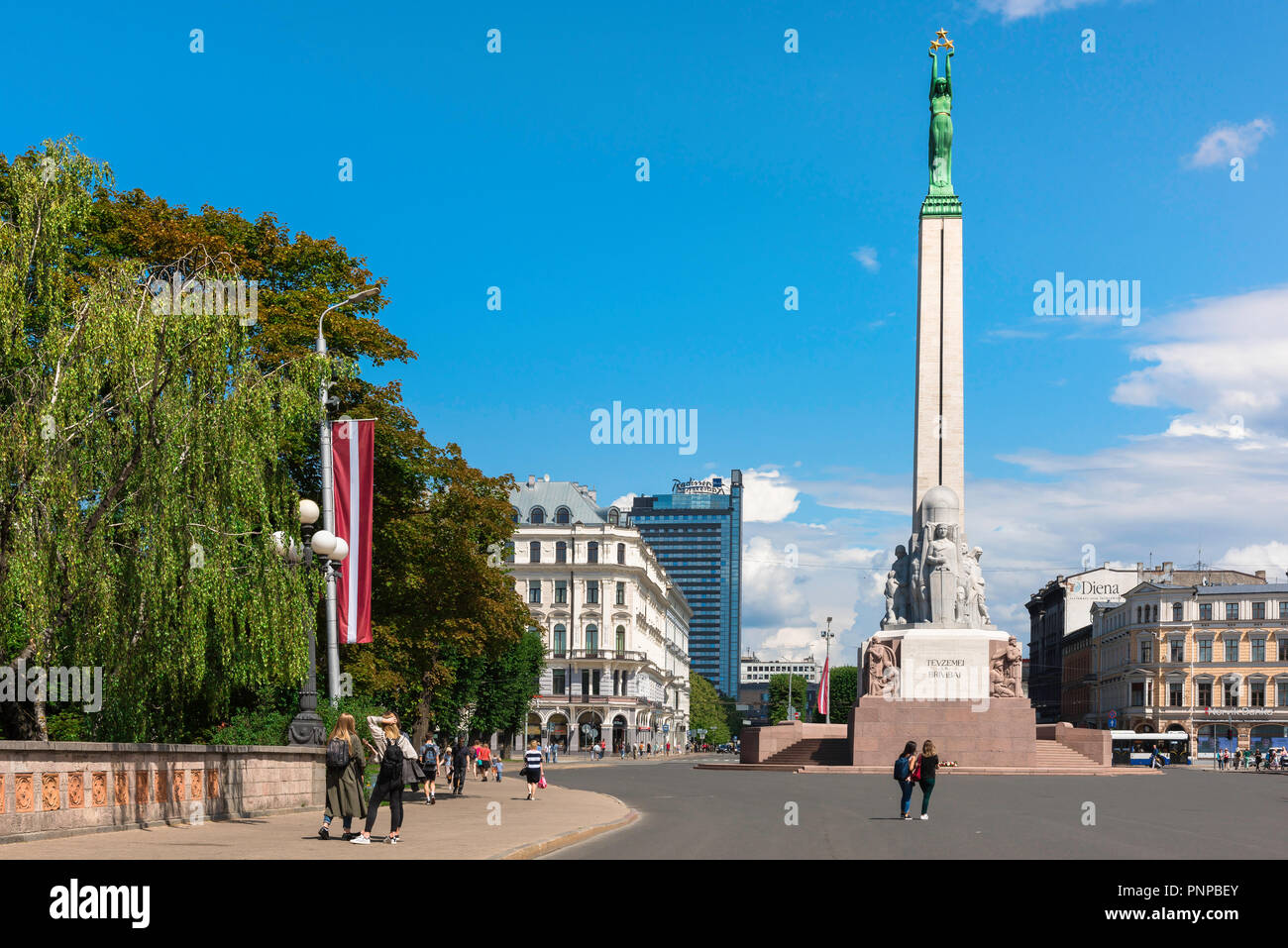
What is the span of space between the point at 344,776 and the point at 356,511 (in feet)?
25.5

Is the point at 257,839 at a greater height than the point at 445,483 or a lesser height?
lesser

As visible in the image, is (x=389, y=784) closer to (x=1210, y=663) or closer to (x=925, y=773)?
(x=925, y=773)

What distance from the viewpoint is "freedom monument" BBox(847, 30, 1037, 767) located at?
51.6m

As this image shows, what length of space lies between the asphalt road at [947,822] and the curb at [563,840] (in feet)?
0.95

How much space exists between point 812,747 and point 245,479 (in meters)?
37.7

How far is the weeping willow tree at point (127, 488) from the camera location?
1933 centimetres

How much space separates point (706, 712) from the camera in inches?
6545

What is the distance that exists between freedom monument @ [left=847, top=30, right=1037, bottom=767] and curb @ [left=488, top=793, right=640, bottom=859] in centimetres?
2690

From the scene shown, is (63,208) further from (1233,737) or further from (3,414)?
(1233,737)

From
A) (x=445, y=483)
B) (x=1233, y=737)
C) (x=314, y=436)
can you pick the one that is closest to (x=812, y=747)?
(x=445, y=483)

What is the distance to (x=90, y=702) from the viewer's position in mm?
21047

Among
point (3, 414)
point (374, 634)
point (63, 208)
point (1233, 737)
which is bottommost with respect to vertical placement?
point (1233, 737)

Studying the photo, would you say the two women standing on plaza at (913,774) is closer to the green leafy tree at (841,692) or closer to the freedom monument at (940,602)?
the freedom monument at (940,602)
